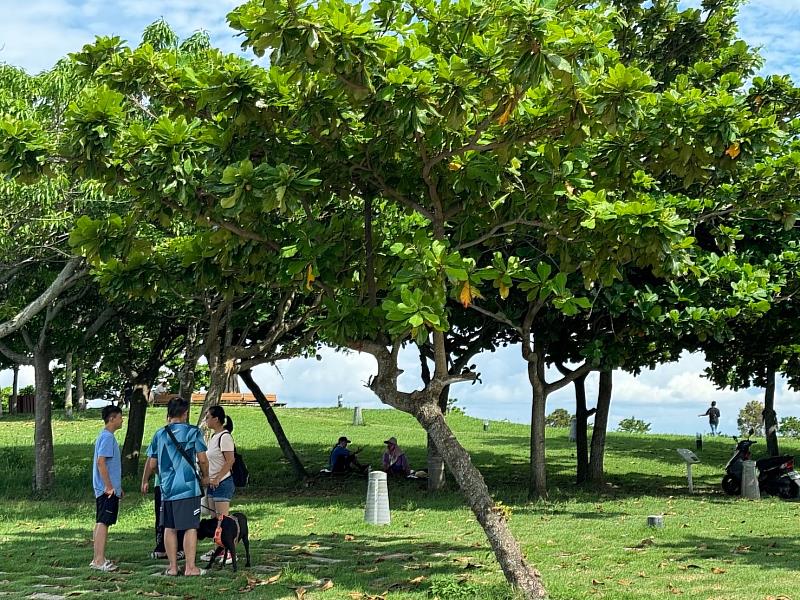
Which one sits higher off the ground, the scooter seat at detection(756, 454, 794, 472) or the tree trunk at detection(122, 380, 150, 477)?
the tree trunk at detection(122, 380, 150, 477)

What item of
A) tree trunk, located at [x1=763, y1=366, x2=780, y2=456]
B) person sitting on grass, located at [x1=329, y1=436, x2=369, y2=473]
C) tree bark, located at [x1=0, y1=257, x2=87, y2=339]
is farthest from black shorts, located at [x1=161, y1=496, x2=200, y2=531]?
tree trunk, located at [x1=763, y1=366, x2=780, y2=456]

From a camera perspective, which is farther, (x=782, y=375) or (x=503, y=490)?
(x=782, y=375)

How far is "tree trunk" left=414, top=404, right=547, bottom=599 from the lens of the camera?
8500 mm

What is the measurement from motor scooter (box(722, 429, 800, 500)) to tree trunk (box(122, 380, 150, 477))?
45.6 feet

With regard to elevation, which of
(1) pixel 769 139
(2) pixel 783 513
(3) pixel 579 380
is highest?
(1) pixel 769 139

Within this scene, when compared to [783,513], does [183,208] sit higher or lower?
higher

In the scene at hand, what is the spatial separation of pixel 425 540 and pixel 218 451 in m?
3.57

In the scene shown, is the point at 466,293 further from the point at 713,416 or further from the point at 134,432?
the point at 713,416

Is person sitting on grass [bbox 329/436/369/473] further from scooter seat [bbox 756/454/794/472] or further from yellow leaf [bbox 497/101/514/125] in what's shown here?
yellow leaf [bbox 497/101/514/125]

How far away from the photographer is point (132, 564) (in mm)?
10695

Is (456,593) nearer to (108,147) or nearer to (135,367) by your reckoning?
(108,147)

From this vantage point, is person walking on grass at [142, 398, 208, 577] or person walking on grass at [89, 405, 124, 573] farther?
person walking on grass at [89, 405, 124, 573]

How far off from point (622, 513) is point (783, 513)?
2.77 meters

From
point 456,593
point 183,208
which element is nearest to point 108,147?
point 183,208
